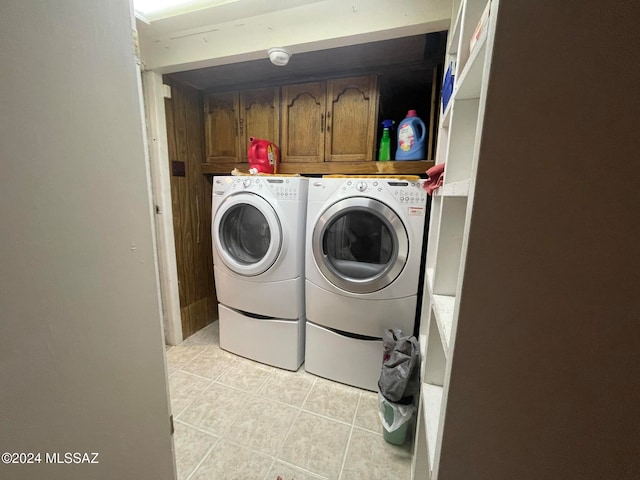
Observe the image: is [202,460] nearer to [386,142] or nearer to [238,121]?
[386,142]

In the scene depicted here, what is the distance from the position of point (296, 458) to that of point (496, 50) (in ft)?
4.81

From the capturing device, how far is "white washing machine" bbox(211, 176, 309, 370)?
1446 millimetres

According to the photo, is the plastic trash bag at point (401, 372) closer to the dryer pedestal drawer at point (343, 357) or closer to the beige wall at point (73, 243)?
the dryer pedestal drawer at point (343, 357)

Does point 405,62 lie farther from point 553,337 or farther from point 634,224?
point 553,337

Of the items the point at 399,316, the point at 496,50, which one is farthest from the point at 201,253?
the point at 496,50

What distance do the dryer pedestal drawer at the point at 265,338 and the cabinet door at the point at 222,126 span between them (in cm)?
115

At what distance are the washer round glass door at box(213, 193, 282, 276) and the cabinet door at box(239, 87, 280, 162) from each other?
0.50m

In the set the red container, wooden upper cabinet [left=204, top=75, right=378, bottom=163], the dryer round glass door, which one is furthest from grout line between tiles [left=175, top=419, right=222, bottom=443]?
wooden upper cabinet [left=204, top=75, right=378, bottom=163]

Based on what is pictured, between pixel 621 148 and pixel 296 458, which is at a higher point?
pixel 621 148

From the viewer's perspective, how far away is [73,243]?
0.46m

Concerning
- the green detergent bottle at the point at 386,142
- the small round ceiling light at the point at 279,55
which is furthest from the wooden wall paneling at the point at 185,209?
the green detergent bottle at the point at 386,142

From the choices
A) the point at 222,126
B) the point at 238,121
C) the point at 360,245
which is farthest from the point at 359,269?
the point at 222,126

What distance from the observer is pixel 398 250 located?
4.17 feet

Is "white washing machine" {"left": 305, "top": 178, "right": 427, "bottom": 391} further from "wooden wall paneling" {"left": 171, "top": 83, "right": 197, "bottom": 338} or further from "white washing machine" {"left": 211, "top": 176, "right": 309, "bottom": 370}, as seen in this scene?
"wooden wall paneling" {"left": 171, "top": 83, "right": 197, "bottom": 338}
